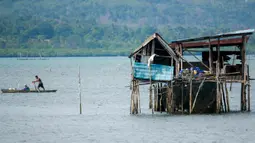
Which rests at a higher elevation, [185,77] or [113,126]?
[185,77]

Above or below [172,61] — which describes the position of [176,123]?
below

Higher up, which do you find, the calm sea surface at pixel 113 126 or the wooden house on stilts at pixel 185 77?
the wooden house on stilts at pixel 185 77

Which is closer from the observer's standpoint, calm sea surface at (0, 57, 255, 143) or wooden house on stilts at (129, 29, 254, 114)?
calm sea surface at (0, 57, 255, 143)

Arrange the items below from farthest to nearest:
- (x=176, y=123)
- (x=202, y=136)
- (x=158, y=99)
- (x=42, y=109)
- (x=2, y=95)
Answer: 1. (x=2, y=95)
2. (x=42, y=109)
3. (x=158, y=99)
4. (x=176, y=123)
5. (x=202, y=136)

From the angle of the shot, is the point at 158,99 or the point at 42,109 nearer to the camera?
the point at 158,99

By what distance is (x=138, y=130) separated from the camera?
29.4 m

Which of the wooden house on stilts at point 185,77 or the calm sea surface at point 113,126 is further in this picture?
the wooden house on stilts at point 185,77

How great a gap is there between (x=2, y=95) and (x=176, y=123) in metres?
21.5

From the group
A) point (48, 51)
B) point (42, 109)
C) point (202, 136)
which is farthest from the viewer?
point (48, 51)

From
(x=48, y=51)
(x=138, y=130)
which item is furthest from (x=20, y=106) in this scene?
(x=48, y=51)

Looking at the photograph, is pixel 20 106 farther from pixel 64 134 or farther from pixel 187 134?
pixel 187 134

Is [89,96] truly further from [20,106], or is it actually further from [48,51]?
Answer: [48,51]

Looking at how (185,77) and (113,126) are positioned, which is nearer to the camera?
(113,126)

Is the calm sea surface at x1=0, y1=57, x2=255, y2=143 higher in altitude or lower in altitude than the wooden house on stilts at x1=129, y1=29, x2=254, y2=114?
lower
